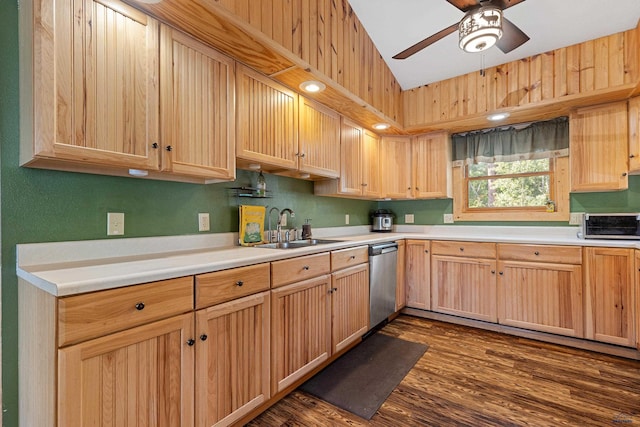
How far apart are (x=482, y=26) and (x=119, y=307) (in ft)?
8.02

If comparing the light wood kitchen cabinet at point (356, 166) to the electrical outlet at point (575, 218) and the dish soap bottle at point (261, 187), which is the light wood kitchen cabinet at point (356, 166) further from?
the electrical outlet at point (575, 218)

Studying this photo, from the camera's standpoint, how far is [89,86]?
127cm

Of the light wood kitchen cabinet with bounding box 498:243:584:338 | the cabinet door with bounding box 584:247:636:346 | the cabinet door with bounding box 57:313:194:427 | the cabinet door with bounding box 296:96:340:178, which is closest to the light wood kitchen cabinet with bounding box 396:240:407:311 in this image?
the light wood kitchen cabinet with bounding box 498:243:584:338

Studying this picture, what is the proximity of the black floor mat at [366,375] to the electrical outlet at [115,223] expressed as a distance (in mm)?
1509

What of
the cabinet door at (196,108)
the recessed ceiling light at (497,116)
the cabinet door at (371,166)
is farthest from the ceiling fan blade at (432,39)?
the cabinet door at (196,108)

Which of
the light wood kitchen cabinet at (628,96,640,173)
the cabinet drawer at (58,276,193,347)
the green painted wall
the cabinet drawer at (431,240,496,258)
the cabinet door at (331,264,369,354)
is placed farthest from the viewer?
the cabinet drawer at (431,240,496,258)

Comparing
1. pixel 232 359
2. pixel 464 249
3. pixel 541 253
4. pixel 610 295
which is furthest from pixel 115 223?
pixel 610 295

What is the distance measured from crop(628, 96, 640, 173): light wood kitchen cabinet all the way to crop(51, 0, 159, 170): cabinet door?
3.68 metres

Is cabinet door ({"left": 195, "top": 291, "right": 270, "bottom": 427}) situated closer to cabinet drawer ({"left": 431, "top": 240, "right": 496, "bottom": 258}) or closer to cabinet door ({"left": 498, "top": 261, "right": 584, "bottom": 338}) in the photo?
cabinet drawer ({"left": 431, "top": 240, "right": 496, "bottom": 258})

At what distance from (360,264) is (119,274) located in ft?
6.06

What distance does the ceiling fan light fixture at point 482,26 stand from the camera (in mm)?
1844

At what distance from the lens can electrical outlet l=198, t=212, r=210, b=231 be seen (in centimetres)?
202

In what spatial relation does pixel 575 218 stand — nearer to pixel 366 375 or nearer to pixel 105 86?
pixel 366 375

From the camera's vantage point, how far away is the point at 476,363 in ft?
7.61
